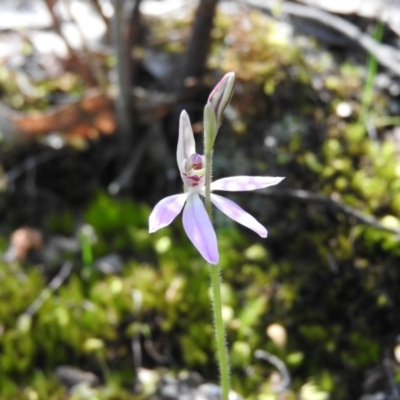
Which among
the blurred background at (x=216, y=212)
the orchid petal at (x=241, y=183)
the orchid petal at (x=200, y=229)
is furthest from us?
the blurred background at (x=216, y=212)

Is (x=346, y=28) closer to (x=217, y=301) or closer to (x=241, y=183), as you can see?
(x=241, y=183)

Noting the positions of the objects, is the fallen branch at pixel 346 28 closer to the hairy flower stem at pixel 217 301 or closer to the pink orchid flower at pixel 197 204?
the pink orchid flower at pixel 197 204

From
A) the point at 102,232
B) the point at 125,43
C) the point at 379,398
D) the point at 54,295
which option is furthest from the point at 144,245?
the point at 379,398

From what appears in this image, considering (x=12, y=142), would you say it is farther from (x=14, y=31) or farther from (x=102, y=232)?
(x=14, y=31)

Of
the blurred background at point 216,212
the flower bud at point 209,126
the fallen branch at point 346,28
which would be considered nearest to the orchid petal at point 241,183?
the flower bud at point 209,126

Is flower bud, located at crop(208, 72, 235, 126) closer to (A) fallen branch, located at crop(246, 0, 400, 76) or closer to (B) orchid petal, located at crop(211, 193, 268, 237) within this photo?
(B) orchid petal, located at crop(211, 193, 268, 237)

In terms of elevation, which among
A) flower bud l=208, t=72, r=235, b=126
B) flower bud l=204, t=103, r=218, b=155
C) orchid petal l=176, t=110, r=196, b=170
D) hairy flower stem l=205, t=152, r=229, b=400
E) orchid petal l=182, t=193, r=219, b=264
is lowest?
hairy flower stem l=205, t=152, r=229, b=400

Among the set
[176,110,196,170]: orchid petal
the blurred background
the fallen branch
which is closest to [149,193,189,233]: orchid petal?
[176,110,196,170]: orchid petal
